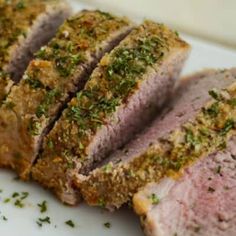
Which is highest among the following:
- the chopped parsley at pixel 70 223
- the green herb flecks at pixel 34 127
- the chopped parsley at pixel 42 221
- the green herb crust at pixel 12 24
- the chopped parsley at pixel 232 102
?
the chopped parsley at pixel 232 102

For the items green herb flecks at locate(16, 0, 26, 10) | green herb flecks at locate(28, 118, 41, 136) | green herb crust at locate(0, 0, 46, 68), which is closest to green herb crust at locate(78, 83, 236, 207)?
green herb flecks at locate(28, 118, 41, 136)

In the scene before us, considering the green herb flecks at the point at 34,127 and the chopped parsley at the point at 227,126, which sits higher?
the chopped parsley at the point at 227,126

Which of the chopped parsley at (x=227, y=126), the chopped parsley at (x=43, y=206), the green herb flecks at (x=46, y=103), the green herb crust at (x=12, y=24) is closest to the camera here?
the chopped parsley at (x=227, y=126)

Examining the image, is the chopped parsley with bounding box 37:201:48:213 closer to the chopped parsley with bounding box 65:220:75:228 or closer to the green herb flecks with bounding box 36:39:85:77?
the chopped parsley with bounding box 65:220:75:228

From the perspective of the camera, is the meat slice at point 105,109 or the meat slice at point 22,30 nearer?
the meat slice at point 105,109

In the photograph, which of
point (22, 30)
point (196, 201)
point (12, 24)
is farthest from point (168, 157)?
point (12, 24)

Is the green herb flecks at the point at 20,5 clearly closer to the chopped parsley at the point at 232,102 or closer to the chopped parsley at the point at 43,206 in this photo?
the chopped parsley at the point at 43,206

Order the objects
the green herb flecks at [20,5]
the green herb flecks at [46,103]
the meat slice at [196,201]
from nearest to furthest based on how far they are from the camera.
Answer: the meat slice at [196,201] → the green herb flecks at [46,103] → the green herb flecks at [20,5]

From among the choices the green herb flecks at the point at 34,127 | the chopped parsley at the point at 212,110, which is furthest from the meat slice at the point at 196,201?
the green herb flecks at the point at 34,127

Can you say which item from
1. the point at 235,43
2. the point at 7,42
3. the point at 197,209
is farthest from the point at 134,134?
the point at 235,43
